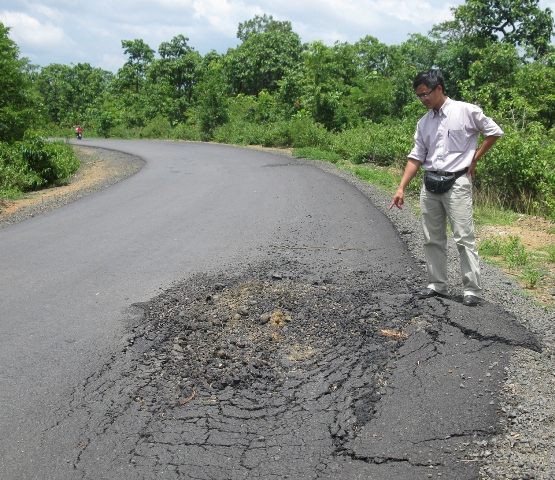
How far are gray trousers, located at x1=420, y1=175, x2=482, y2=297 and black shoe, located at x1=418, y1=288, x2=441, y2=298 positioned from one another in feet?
0.11

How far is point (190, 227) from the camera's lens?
30.0ft

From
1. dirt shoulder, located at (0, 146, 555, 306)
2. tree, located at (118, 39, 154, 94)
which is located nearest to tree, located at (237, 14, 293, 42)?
tree, located at (118, 39, 154, 94)

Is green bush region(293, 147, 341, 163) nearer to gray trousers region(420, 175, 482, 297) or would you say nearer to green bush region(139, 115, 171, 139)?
gray trousers region(420, 175, 482, 297)

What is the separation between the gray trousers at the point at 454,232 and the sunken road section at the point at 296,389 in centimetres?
29

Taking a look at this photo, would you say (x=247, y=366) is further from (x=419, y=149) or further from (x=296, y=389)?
(x=419, y=149)

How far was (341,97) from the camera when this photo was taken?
27172 millimetres

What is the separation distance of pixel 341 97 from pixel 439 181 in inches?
906

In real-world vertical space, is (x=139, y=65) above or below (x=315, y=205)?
above

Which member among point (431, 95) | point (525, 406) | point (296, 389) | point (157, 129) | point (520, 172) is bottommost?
point (296, 389)

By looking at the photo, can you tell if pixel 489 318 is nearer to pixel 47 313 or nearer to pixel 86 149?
pixel 47 313

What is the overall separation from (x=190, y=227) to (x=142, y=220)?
1.12 m

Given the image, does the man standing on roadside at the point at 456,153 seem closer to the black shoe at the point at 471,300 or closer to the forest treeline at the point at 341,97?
the black shoe at the point at 471,300

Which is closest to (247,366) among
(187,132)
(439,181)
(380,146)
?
(439,181)

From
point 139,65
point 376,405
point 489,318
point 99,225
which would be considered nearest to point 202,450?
point 376,405
